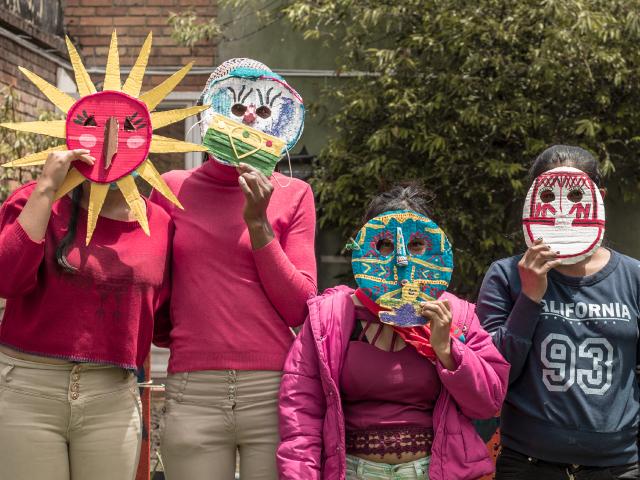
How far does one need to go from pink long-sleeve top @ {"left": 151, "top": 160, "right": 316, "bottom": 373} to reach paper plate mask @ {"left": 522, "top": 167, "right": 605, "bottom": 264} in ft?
2.43

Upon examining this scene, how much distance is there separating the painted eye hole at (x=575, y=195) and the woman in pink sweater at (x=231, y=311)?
83 centimetres

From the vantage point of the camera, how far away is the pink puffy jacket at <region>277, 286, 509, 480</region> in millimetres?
2428

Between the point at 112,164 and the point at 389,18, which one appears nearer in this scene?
the point at 112,164

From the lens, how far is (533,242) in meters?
2.72

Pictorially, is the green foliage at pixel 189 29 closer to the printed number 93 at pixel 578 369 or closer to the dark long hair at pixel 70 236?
the dark long hair at pixel 70 236

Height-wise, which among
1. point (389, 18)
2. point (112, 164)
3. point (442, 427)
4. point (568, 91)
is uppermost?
point (389, 18)

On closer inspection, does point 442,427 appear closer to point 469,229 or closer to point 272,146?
point 272,146

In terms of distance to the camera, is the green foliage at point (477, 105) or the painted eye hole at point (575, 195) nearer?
the painted eye hole at point (575, 195)

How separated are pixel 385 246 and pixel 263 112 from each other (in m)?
0.57

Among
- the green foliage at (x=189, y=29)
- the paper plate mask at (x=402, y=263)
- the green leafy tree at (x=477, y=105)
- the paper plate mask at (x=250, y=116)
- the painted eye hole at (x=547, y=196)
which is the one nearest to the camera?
the paper plate mask at (x=402, y=263)

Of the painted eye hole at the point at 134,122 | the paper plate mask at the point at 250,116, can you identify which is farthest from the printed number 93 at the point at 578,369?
the painted eye hole at the point at 134,122

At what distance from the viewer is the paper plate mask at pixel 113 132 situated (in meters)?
2.53

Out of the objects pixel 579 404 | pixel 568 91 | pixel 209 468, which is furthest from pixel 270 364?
pixel 568 91

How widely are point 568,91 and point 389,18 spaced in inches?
53.7
